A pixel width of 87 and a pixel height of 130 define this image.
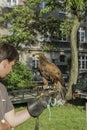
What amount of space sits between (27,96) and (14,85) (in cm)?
195

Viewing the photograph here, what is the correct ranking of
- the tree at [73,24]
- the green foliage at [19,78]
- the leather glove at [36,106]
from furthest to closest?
1. the green foliage at [19,78]
2. the tree at [73,24]
3. the leather glove at [36,106]

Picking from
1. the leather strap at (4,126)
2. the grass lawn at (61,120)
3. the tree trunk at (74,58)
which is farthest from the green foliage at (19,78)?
the leather strap at (4,126)

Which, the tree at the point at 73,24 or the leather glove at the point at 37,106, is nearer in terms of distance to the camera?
the leather glove at the point at 37,106

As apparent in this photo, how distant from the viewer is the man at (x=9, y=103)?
3898 mm

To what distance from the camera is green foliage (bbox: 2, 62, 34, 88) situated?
62.0ft

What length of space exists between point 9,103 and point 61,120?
9.46 m

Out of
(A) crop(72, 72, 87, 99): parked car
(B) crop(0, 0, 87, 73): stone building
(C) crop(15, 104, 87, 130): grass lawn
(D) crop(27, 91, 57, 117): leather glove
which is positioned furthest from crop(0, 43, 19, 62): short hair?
(B) crop(0, 0, 87, 73): stone building

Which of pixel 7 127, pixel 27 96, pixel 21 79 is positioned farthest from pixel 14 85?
pixel 7 127

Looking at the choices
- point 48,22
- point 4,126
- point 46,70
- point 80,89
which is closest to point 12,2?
point 48,22

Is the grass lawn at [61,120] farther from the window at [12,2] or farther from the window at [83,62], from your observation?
the window at [83,62]

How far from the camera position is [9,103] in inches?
162

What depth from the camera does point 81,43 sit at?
43688 mm

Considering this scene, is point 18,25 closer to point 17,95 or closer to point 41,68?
point 17,95

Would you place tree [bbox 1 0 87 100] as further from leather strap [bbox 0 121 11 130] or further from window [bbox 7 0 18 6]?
leather strap [bbox 0 121 11 130]
